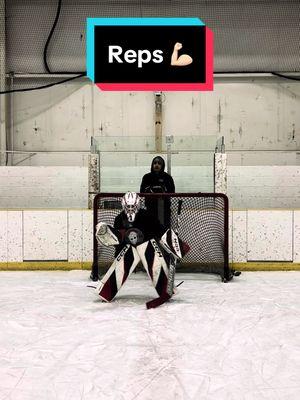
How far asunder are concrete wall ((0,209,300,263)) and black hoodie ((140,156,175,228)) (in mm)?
721

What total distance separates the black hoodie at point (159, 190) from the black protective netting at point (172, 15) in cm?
382

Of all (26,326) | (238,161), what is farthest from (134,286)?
(238,161)

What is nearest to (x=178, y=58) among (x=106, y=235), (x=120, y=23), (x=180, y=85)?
(x=180, y=85)

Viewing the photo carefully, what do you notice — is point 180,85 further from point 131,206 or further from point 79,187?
point 131,206

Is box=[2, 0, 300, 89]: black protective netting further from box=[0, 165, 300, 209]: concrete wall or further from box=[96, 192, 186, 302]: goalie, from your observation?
box=[96, 192, 186, 302]: goalie

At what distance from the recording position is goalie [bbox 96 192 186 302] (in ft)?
11.6

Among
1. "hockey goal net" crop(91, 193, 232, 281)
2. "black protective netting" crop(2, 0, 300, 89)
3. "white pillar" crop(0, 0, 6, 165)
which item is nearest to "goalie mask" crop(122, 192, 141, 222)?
"hockey goal net" crop(91, 193, 232, 281)

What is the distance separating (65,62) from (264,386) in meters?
7.47

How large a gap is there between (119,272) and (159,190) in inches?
71.1

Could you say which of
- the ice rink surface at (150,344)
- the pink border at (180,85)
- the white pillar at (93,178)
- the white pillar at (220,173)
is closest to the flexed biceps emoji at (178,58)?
the pink border at (180,85)

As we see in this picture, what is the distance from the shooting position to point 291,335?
2711 mm

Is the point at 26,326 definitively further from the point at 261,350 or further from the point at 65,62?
the point at 65,62

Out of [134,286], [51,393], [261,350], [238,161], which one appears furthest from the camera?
[238,161]

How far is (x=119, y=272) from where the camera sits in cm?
356
